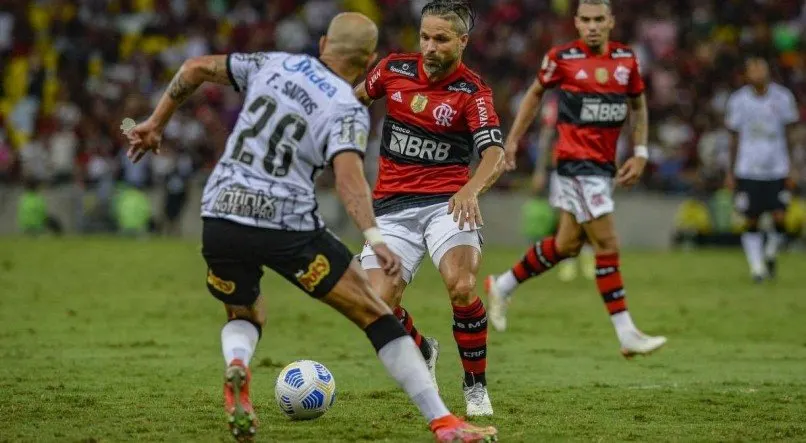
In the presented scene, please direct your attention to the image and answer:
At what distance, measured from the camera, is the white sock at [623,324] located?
10.6 metres

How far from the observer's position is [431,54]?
8289mm

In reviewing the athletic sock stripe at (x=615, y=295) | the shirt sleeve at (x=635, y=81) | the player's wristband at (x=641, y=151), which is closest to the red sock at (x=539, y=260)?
the athletic sock stripe at (x=615, y=295)

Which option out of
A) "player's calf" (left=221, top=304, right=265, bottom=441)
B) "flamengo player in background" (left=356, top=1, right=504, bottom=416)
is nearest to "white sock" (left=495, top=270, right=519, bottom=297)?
"flamengo player in background" (left=356, top=1, right=504, bottom=416)

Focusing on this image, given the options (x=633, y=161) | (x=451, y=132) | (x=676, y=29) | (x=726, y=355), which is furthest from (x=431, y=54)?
(x=676, y=29)

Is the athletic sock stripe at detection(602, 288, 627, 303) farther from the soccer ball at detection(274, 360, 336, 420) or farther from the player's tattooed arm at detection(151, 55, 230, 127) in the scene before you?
the player's tattooed arm at detection(151, 55, 230, 127)

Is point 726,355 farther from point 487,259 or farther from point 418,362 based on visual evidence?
point 487,259

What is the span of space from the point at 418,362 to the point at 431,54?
94.7 inches

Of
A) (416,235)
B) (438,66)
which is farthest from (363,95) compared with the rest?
(416,235)

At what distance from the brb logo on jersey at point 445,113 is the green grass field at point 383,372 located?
6.08 ft

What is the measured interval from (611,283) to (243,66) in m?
5.06

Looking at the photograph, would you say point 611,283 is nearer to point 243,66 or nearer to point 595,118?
point 595,118

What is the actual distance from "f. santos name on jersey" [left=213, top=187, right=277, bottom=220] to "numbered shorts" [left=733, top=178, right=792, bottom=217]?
12267 millimetres

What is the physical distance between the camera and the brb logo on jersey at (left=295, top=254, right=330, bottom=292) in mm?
6625

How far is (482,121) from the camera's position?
8.25 metres
